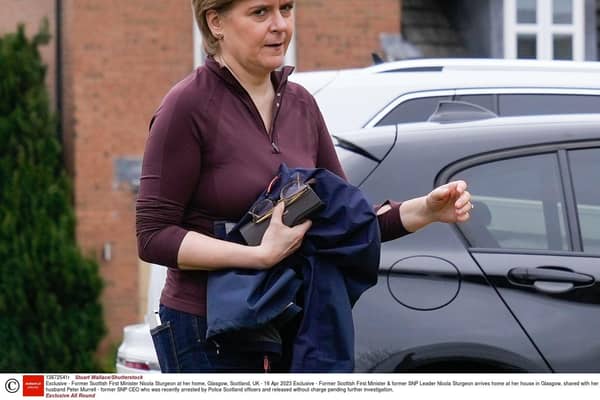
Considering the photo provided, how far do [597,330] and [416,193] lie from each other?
66 cm

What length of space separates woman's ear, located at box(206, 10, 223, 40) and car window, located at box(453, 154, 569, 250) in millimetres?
1190

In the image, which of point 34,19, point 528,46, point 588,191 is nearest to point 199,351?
point 588,191

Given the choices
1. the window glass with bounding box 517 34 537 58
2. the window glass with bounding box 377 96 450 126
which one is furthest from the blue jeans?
the window glass with bounding box 517 34 537 58

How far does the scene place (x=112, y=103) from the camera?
35.3 feet

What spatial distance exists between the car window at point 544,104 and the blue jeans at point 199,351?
2.44 meters

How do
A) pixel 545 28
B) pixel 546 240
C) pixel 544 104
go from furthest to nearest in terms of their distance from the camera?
pixel 545 28 → pixel 544 104 → pixel 546 240

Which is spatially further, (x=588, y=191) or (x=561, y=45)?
(x=561, y=45)

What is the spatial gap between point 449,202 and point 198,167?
597 mm

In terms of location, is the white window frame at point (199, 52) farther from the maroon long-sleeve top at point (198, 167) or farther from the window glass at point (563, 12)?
the maroon long-sleeve top at point (198, 167)

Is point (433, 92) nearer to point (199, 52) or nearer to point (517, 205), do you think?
point (517, 205)

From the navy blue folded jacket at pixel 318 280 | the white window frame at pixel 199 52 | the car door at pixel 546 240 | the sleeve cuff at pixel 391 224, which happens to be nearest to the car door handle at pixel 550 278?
the car door at pixel 546 240

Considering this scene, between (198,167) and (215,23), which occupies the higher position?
(215,23)

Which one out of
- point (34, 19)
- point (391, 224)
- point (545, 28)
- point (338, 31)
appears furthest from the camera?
point (545, 28)

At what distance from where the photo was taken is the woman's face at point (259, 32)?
308 cm
